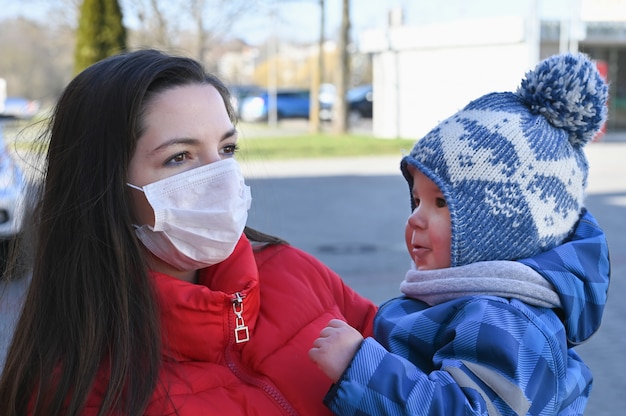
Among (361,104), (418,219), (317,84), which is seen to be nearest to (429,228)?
(418,219)

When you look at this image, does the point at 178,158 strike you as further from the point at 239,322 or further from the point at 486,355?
the point at 486,355

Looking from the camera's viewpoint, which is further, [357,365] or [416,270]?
[416,270]

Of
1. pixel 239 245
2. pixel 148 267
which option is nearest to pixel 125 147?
pixel 148 267

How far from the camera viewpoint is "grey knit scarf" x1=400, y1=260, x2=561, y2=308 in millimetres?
1742

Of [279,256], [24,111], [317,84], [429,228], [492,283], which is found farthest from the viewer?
[317,84]

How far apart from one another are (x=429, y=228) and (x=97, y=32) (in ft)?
56.1

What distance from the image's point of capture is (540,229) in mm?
1844

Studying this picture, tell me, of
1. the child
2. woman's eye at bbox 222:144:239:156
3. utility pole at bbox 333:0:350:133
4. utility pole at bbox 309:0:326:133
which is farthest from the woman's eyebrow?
utility pole at bbox 309:0:326:133

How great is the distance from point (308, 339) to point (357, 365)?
10.8 inches

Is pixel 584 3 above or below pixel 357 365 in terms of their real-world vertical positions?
above

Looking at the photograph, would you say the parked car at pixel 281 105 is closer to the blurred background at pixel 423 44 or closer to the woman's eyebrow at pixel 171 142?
the blurred background at pixel 423 44

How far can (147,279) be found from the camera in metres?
1.77

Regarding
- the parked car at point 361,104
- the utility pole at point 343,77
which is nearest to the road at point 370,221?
the utility pole at point 343,77

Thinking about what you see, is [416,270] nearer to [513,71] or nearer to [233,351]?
[233,351]
